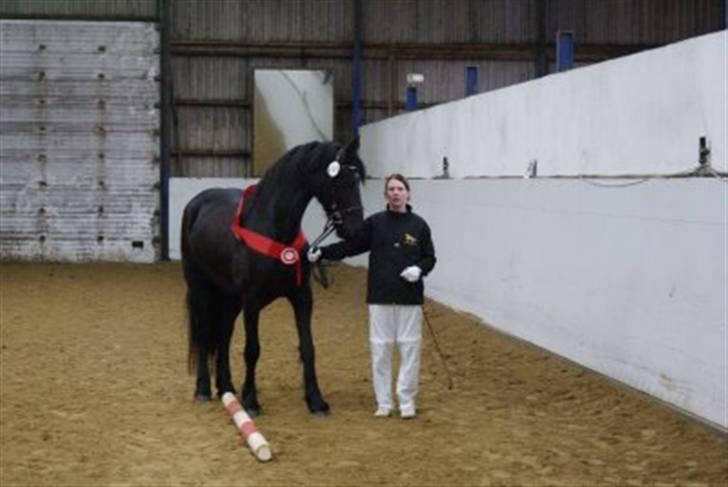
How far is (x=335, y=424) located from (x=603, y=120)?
321cm

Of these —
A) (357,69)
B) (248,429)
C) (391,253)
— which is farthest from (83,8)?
(248,429)

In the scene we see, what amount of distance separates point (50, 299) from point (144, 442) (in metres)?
8.55

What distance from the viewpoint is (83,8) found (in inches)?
801

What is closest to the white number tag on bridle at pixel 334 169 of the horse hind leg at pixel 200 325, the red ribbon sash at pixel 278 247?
the red ribbon sash at pixel 278 247

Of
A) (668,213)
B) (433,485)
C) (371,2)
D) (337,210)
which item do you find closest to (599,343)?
(668,213)

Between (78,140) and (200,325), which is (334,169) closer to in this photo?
(200,325)

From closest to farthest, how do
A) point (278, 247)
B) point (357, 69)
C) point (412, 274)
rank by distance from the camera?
point (412, 274) → point (278, 247) → point (357, 69)

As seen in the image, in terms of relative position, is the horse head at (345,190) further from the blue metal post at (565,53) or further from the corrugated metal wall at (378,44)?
the corrugated metal wall at (378,44)

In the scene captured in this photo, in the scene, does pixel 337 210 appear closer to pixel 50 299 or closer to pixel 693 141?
pixel 693 141

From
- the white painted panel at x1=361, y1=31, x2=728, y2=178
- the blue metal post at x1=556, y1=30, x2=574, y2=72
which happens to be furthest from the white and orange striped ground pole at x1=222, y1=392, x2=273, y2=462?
the blue metal post at x1=556, y1=30, x2=574, y2=72

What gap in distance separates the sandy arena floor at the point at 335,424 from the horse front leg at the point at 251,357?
145 mm

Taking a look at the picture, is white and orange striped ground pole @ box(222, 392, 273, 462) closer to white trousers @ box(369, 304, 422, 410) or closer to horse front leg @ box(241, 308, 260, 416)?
horse front leg @ box(241, 308, 260, 416)

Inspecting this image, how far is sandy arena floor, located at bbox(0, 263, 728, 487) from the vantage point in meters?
5.63

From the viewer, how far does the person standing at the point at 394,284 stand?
274 inches
